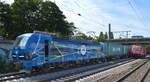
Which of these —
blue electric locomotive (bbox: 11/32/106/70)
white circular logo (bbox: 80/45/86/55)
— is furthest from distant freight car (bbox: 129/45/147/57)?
blue electric locomotive (bbox: 11/32/106/70)

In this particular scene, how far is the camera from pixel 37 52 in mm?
15727

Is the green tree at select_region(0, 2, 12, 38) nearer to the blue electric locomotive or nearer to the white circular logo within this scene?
the white circular logo

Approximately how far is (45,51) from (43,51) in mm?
361

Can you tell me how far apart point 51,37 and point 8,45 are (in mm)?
6057

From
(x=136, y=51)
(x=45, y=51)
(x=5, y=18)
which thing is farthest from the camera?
(x=136, y=51)

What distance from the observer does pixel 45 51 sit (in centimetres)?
1680

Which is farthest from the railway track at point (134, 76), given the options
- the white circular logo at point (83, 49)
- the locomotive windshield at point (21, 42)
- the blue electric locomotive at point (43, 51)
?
the locomotive windshield at point (21, 42)

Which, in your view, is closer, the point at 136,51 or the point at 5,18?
the point at 5,18

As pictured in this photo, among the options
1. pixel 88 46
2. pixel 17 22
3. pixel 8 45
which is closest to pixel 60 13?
pixel 17 22

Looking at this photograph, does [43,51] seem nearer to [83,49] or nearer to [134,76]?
[134,76]

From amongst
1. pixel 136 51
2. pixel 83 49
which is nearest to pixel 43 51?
pixel 83 49

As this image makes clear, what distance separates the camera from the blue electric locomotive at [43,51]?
15.0 metres

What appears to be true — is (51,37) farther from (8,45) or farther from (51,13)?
(51,13)

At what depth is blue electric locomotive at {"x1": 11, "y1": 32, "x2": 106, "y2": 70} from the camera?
14977mm
